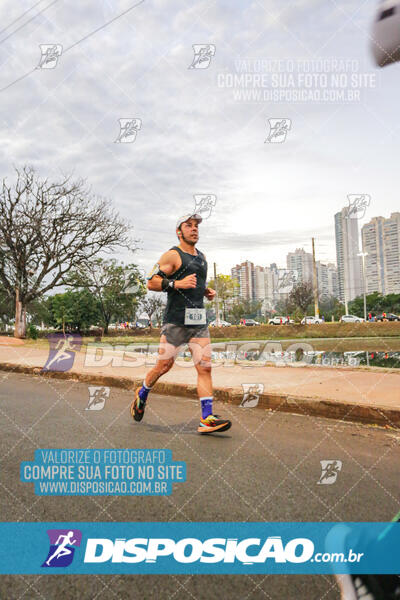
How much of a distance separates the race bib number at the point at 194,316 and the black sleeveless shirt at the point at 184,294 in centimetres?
3

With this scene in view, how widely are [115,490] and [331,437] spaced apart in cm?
207

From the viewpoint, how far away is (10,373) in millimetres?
10406

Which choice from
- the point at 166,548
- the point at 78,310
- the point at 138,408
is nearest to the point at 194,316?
the point at 138,408

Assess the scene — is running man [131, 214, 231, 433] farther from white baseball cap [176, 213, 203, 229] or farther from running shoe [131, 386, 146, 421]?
running shoe [131, 386, 146, 421]

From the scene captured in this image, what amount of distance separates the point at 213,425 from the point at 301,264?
62959 millimetres

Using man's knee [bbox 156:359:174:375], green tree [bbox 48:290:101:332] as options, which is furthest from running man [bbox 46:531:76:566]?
green tree [bbox 48:290:101:332]

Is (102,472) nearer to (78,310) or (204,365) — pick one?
(204,365)

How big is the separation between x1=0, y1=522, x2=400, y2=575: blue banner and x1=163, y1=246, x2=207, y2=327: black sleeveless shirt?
222 centimetres

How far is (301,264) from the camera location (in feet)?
214

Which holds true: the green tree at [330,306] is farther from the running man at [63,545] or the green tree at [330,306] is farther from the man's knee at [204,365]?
the running man at [63,545]

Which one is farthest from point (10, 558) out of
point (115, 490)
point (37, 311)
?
point (37, 311)

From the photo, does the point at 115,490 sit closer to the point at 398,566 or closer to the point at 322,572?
the point at 322,572

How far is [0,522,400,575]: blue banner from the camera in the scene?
192cm

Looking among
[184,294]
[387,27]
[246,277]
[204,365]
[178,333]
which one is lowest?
[204,365]
